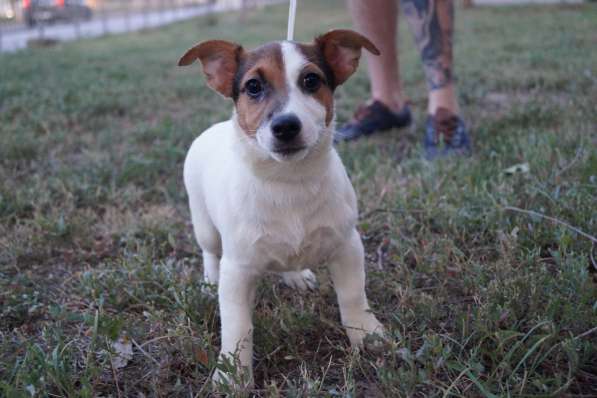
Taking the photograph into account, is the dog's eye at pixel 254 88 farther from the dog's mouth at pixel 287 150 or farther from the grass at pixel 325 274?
the grass at pixel 325 274

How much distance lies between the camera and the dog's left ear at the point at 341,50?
2.40 metres

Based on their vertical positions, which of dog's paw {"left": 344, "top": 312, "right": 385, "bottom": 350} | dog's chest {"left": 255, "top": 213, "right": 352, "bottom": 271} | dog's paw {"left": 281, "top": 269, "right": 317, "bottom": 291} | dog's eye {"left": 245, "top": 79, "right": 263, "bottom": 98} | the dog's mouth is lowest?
dog's paw {"left": 281, "top": 269, "right": 317, "bottom": 291}

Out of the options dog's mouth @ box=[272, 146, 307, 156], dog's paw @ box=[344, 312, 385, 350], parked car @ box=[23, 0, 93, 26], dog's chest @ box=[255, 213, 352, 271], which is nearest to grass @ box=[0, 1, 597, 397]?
dog's paw @ box=[344, 312, 385, 350]

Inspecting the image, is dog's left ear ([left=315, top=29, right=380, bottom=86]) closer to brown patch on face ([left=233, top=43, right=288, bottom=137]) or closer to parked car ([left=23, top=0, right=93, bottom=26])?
brown patch on face ([left=233, top=43, right=288, bottom=137])

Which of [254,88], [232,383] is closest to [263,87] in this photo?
[254,88]

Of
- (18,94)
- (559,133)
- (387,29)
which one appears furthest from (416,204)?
(18,94)

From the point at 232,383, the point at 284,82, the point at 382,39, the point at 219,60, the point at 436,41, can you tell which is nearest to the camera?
the point at 232,383

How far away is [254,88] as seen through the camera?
2311mm

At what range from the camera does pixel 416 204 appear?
10.8 ft

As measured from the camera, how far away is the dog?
7.09 ft

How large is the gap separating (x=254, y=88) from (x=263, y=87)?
0.05 meters

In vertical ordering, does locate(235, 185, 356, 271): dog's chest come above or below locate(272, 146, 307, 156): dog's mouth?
below

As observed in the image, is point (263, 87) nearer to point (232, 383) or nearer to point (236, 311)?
point (236, 311)

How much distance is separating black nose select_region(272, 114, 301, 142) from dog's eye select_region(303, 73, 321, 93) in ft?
0.81
